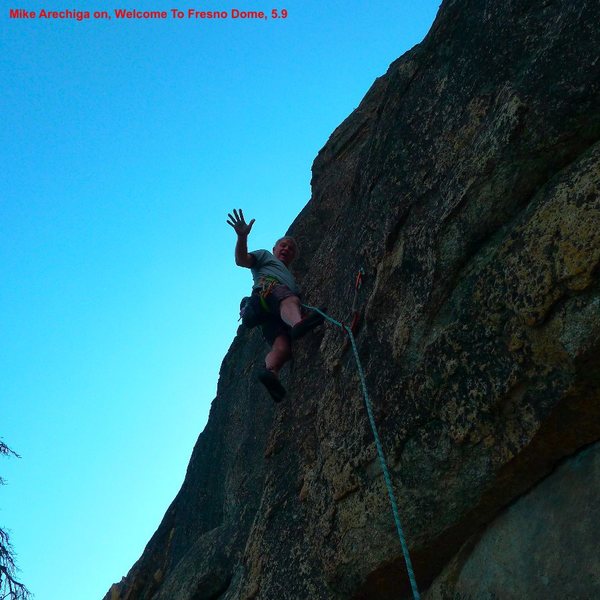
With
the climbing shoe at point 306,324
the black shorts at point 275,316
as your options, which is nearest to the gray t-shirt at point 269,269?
the black shorts at point 275,316

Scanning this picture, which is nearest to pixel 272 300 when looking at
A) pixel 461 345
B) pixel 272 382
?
pixel 272 382

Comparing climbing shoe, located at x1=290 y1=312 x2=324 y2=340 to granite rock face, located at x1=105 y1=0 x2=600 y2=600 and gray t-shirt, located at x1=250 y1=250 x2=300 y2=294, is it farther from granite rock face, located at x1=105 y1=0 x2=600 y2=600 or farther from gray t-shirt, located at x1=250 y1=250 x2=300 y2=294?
gray t-shirt, located at x1=250 y1=250 x2=300 y2=294

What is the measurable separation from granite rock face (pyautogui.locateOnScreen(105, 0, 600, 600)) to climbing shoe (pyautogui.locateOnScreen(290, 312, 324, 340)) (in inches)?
8.1

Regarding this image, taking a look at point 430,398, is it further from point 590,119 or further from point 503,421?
point 590,119

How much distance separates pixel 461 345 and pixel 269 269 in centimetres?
459

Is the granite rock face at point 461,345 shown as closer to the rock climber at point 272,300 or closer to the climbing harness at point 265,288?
the rock climber at point 272,300

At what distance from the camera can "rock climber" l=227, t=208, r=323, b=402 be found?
780cm

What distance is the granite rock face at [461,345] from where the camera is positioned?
3.77m

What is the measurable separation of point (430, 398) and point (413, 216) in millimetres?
1791

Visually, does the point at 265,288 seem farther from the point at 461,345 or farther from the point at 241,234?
the point at 461,345

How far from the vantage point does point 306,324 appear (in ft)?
23.1

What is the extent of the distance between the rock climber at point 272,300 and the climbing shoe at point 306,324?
0.04ft

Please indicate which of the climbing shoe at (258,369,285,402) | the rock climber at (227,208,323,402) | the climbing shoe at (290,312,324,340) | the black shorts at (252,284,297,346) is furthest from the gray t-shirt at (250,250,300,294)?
the climbing shoe at (258,369,285,402)

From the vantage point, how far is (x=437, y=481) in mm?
4387
